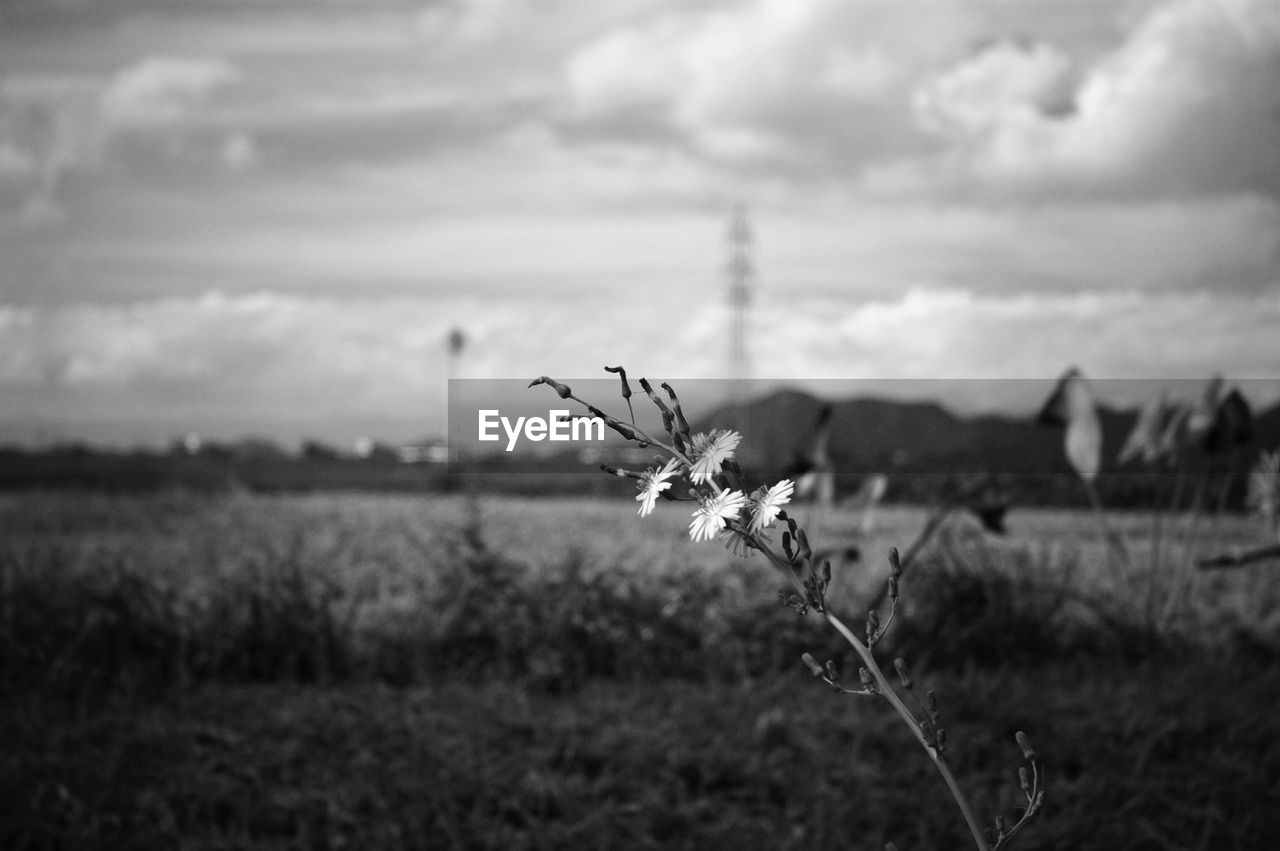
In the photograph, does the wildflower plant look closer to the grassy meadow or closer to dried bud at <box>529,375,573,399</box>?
dried bud at <box>529,375,573,399</box>

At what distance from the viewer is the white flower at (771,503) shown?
0.83 meters

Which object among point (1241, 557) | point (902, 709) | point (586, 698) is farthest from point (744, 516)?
point (1241, 557)

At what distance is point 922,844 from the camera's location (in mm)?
2793

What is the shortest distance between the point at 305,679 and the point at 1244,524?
6.46 meters

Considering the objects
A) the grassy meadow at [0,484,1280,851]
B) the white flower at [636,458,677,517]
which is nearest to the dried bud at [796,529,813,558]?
the white flower at [636,458,677,517]

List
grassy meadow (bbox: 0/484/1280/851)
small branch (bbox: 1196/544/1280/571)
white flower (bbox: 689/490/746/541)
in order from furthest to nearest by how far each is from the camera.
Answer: small branch (bbox: 1196/544/1280/571) → grassy meadow (bbox: 0/484/1280/851) → white flower (bbox: 689/490/746/541)

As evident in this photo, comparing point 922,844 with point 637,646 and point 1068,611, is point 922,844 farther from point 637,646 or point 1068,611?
point 1068,611

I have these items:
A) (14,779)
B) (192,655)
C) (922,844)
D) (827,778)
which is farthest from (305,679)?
(922,844)

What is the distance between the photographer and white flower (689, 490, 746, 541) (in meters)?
0.82

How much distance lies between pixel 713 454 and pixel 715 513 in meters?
0.05

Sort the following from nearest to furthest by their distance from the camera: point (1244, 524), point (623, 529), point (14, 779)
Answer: point (14, 779) < point (623, 529) < point (1244, 524)

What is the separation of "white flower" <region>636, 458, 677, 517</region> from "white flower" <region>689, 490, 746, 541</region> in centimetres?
3

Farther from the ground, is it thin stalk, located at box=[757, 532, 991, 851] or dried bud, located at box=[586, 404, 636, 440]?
dried bud, located at box=[586, 404, 636, 440]

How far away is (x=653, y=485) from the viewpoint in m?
0.86
